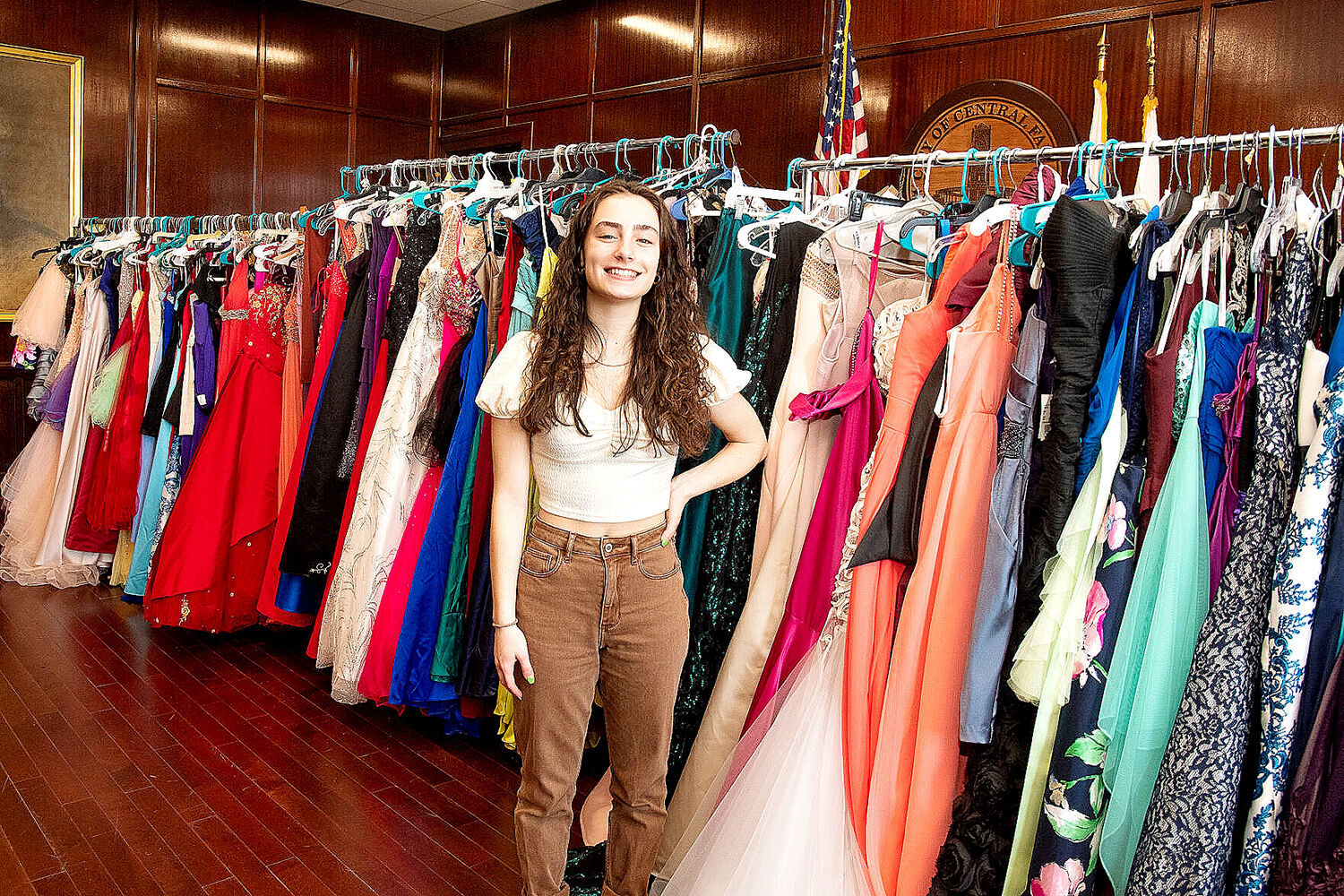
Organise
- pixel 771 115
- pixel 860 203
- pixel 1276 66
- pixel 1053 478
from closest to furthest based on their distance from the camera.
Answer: pixel 1053 478 → pixel 860 203 → pixel 1276 66 → pixel 771 115

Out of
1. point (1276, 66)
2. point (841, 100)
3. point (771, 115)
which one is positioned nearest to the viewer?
point (1276, 66)

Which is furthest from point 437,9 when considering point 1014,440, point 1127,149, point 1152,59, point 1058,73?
point 1014,440

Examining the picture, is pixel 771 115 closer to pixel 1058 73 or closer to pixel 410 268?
pixel 1058 73

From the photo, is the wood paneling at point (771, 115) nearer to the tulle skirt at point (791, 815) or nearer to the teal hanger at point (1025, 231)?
the teal hanger at point (1025, 231)

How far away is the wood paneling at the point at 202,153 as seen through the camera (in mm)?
6664

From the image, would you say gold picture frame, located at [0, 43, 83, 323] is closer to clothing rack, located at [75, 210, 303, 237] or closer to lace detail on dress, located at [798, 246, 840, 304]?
clothing rack, located at [75, 210, 303, 237]

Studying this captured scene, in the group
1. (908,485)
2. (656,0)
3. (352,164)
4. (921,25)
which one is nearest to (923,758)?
(908,485)

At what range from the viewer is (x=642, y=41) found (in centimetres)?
644

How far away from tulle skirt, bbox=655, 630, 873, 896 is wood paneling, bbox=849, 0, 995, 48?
3644 mm

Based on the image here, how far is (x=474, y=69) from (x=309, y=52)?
1.09 meters

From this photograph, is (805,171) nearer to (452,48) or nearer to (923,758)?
(923,758)

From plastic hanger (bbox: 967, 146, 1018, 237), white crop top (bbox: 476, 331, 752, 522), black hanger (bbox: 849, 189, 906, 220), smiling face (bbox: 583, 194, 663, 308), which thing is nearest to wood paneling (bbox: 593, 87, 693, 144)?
black hanger (bbox: 849, 189, 906, 220)

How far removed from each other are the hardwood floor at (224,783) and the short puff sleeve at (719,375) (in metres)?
1.24

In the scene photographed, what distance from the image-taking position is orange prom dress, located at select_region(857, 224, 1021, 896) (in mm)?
1995
